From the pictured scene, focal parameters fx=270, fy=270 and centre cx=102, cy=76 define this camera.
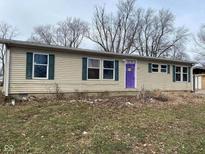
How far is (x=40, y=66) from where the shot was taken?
43.5 ft

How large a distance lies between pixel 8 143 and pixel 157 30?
45149mm

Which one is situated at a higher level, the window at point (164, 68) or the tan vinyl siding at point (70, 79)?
the window at point (164, 68)

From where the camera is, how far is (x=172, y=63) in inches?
774

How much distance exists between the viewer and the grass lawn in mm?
6246

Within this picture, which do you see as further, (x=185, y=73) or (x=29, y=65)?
(x=185, y=73)

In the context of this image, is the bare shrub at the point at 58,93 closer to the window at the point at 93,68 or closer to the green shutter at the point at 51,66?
the green shutter at the point at 51,66

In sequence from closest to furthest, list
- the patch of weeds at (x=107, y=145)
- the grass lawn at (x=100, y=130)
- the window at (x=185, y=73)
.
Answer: the patch of weeds at (x=107, y=145) < the grass lawn at (x=100, y=130) < the window at (x=185, y=73)

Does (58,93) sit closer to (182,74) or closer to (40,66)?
(40,66)

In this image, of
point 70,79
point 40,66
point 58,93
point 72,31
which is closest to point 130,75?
point 70,79

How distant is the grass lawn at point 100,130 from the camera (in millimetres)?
6246

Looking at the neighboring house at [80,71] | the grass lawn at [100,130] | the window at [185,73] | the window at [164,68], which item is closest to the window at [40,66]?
the neighboring house at [80,71]

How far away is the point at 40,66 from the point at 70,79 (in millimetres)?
1940

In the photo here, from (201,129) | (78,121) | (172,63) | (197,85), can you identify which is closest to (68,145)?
(78,121)

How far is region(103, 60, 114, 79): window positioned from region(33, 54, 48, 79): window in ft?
12.4
